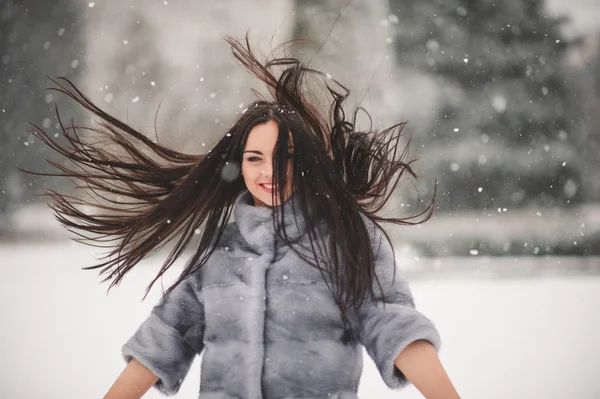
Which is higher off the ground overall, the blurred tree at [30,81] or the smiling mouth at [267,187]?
the blurred tree at [30,81]

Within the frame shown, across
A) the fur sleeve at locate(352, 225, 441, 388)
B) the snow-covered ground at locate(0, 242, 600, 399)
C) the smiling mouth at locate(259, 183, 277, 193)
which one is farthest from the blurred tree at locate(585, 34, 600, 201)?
the smiling mouth at locate(259, 183, 277, 193)

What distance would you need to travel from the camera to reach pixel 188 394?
2.55 m

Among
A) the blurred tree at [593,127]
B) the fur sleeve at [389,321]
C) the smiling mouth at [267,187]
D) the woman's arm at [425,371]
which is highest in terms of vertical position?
the blurred tree at [593,127]

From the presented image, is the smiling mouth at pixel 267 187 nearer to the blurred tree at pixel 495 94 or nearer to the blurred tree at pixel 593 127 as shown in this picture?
the blurred tree at pixel 495 94

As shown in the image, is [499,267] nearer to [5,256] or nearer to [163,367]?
[5,256]

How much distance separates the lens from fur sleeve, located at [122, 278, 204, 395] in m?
1.59

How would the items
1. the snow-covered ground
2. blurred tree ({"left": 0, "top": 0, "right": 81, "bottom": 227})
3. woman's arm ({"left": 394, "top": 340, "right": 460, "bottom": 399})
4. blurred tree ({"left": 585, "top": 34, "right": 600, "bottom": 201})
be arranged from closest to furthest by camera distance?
woman's arm ({"left": 394, "top": 340, "right": 460, "bottom": 399}) → the snow-covered ground → blurred tree ({"left": 0, "top": 0, "right": 81, "bottom": 227}) → blurred tree ({"left": 585, "top": 34, "right": 600, "bottom": 201})

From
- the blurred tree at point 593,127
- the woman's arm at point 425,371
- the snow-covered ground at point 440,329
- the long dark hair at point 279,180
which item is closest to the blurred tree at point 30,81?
the snow-covered ground at point 440,329

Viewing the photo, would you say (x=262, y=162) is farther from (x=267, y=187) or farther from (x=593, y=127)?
(x=593, y=127)

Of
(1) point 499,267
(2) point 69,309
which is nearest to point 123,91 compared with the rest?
(2) point 69,309

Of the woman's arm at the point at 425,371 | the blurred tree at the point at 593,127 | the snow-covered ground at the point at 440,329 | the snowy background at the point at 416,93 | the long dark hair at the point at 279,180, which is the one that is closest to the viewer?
the woman's arm at the point at 425,371

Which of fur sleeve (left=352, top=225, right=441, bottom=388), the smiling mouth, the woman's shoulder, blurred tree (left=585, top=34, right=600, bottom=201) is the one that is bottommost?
fur sleeve (left=352, top=225, right=441, bottom=388)

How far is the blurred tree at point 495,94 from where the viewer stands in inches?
249

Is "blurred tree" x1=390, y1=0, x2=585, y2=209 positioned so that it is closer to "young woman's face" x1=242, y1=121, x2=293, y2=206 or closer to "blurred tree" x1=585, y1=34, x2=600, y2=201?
"blurred tree" x1=585, y1=34, x2=600, y2=201
